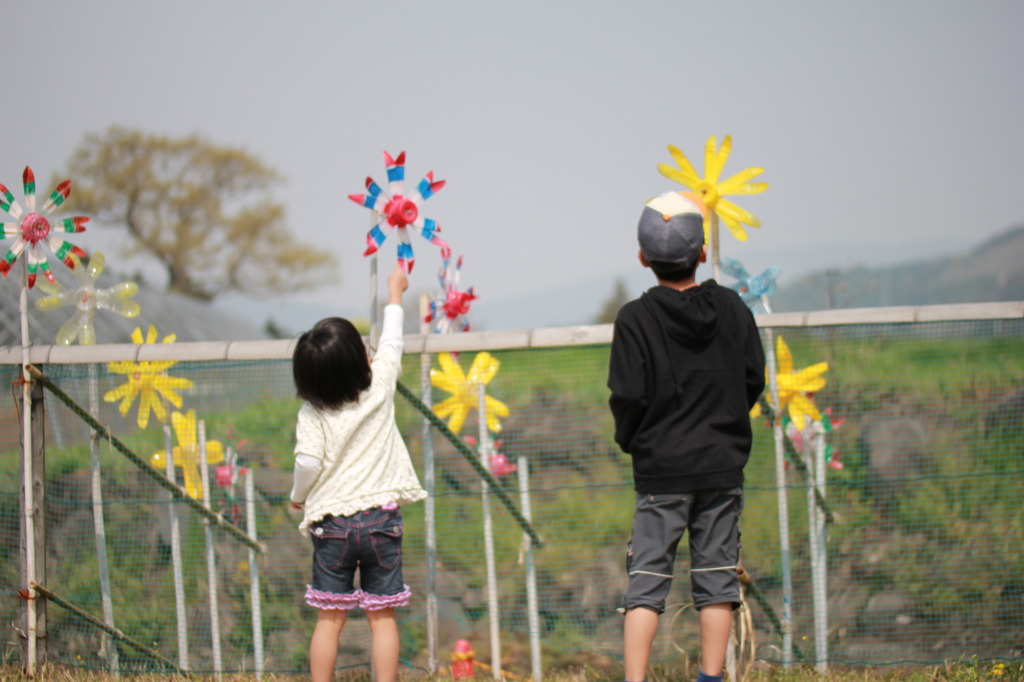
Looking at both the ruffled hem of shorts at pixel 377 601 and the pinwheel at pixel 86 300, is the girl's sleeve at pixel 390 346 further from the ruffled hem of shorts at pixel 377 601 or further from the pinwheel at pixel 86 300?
the pinwheel at pixel 86 300

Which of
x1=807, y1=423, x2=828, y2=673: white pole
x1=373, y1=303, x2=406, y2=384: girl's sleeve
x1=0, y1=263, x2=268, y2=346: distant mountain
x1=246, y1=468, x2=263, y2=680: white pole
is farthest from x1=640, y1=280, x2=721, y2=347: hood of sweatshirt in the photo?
x1=0, y1=263, x2=268, y2=346: distant mountain

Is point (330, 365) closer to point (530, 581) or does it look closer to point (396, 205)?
point (396, 205)

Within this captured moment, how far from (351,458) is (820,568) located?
2.10 metres

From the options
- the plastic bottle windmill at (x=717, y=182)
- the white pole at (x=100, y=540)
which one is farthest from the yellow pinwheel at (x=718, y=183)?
the white pole at (x=100, y=540)

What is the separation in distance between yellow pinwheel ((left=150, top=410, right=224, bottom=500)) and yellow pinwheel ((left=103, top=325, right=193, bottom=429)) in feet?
0.27

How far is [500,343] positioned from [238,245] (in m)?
34.4

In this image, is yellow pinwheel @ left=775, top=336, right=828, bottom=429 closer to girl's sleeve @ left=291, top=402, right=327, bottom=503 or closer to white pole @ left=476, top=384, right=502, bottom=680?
white pole @ left=476, top=384, right=502, bottom=680

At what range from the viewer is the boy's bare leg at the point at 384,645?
312 centimetres

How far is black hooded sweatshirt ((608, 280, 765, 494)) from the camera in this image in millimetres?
2750

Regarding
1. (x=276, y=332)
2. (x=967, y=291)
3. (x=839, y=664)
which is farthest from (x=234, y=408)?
(x=967, y=291)

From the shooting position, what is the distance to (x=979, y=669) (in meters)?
3.66

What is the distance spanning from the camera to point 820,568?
3879mm

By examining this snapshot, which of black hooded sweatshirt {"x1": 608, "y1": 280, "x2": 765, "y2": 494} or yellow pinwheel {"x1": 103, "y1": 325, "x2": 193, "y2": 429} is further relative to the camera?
yellow pinwheel {"x1": 103, "y1": 325, "x2": 193, "y2": 429}

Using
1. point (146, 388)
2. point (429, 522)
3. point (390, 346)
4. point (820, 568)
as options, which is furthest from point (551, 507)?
point (146, 388)
